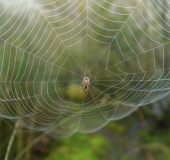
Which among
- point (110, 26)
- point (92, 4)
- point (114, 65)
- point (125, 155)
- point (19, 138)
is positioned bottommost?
point (125, 155)

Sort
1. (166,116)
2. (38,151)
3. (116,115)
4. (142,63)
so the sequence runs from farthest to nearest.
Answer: (166,116) < (142,63) < (38,151) < (116,115)

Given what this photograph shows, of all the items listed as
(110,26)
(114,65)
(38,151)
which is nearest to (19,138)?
(38,151)

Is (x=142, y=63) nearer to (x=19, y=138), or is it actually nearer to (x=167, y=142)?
(x=167, y=142)

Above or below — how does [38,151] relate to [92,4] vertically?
below

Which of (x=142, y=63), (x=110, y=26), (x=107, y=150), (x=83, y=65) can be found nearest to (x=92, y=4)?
(x=110, y=26)

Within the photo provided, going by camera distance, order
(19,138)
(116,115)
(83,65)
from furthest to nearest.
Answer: (83,65) < (19,138) < (116,115)

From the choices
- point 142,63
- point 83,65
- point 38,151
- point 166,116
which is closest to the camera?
point 38,151

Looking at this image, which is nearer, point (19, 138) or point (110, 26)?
point (19, 138)

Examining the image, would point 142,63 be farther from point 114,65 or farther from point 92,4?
point 92,4

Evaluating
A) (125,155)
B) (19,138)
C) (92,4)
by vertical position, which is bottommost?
(125,155)
